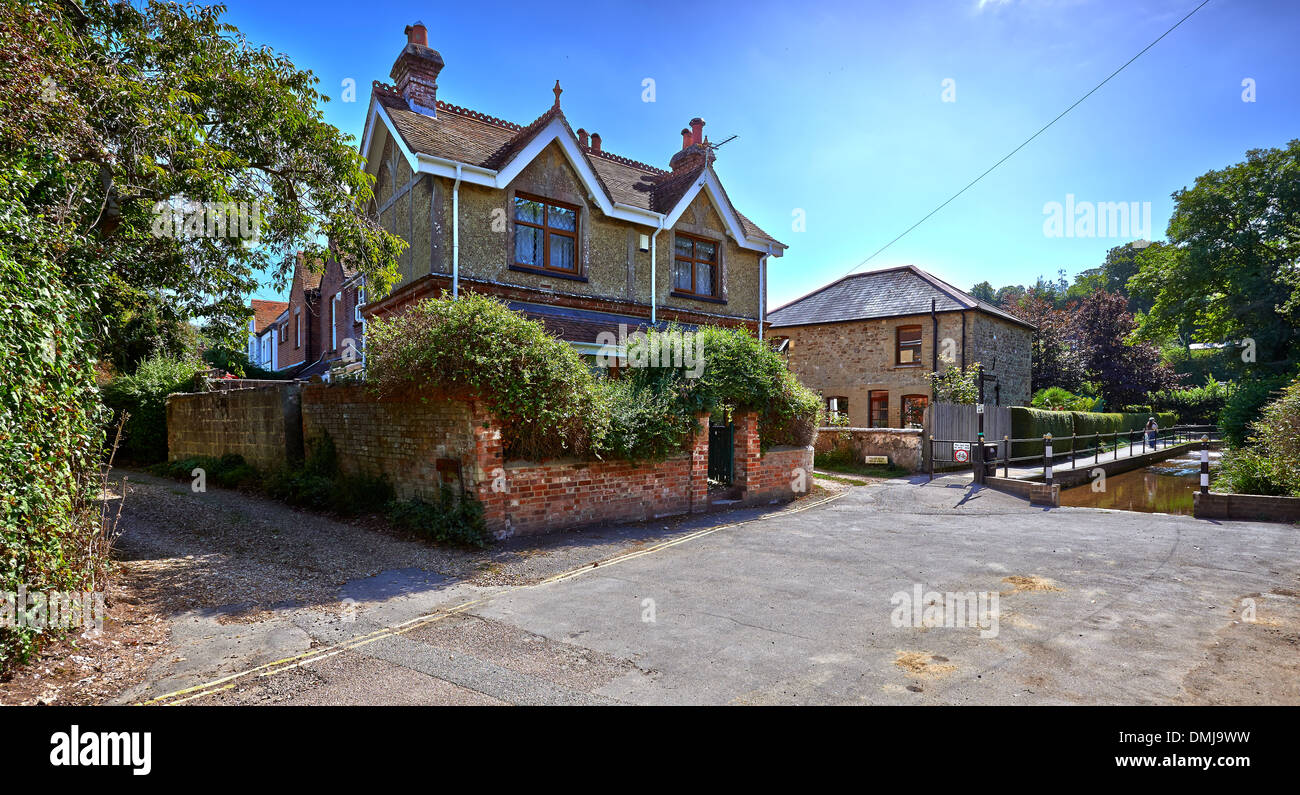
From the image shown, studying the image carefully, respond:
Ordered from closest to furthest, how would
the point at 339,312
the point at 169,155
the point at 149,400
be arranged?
the point at 169,155 < the point at 149,400 < the point at 339,312

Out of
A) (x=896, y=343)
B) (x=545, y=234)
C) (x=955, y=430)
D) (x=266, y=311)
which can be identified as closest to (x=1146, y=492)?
(x=955, y=430)

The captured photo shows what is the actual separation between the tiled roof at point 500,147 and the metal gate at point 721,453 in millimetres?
7029

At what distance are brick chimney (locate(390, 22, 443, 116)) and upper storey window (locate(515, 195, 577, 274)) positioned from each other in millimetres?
3755

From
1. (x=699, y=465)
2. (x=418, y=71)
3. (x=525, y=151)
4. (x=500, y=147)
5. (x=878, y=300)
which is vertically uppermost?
(x=418, y=71)

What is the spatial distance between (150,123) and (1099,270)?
9073 centimetres

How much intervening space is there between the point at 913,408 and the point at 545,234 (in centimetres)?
1601

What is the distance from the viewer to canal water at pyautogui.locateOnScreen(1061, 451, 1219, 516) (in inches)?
599

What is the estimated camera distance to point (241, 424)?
13422mm

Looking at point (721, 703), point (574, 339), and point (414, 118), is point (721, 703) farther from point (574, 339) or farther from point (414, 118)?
point (414, 118)

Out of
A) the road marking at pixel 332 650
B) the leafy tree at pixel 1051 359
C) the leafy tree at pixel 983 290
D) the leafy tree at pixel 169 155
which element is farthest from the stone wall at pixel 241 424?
the leafy tree at pixel 983 290

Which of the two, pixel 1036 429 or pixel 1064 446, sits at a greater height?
pixel 1036 429

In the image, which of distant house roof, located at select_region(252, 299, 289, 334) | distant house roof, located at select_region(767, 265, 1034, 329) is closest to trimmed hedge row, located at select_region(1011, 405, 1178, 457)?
distant house roof, located at select_region(767, 265, 1034, 329)

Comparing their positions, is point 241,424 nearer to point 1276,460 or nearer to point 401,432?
point 401,432

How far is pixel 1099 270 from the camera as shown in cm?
7494
